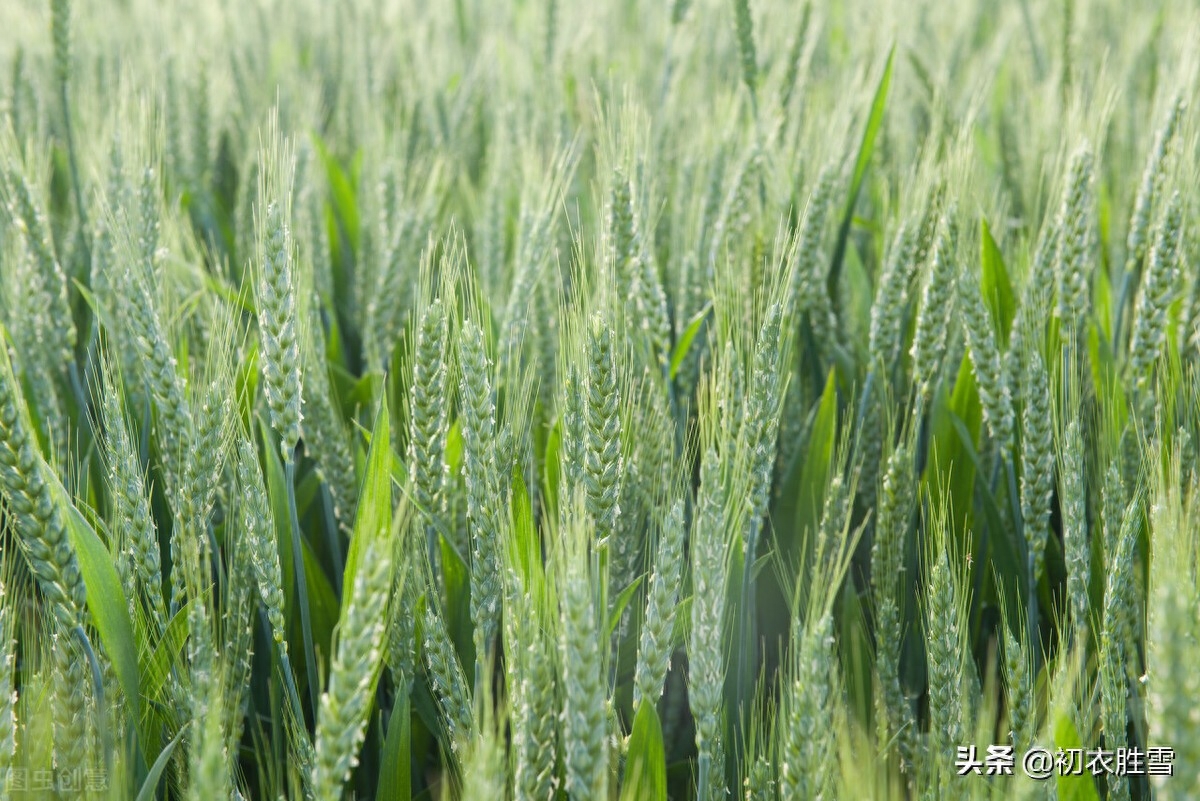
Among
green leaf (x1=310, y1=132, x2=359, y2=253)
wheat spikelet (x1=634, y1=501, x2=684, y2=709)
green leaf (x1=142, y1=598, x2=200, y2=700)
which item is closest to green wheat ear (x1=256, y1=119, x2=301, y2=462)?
green leaf (x1=142, y1=598, x2=200, y2=700)

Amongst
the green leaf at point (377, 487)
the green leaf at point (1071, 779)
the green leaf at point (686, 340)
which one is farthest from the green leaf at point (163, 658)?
the green leaf at point (1071, 779)

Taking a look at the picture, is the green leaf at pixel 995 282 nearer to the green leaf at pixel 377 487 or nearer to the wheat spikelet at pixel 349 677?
the green leaf at pixel 377 487

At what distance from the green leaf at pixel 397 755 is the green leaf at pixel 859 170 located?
1104 millimetres

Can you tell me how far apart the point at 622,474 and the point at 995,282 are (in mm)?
922

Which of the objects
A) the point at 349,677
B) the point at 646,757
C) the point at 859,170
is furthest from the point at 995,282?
the point at 349,677

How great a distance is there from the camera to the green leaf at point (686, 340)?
4.72 ft

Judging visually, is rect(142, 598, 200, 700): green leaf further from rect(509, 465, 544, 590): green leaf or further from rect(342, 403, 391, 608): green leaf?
rect(509, 465, 544, 590): green leaf

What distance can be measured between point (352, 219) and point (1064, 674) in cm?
189

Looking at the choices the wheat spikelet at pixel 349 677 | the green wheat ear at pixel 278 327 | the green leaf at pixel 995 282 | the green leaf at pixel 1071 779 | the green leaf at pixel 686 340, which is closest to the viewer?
the wheat spikelet at pixel 349 677

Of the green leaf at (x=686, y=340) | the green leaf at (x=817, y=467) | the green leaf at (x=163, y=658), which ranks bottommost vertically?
the green leaf at (x=163, y=658)

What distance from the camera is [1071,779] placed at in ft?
3.04

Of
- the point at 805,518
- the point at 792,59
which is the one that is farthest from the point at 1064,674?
the point at 792,59

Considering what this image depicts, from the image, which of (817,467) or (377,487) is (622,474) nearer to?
(377,487)

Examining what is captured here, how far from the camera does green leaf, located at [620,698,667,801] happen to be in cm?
96
